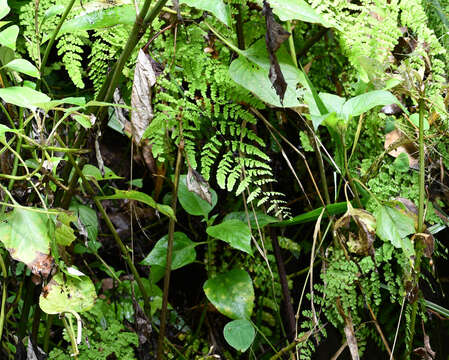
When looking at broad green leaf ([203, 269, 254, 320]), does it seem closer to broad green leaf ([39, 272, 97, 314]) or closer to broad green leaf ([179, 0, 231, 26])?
broad green leaf ([39, 272, 97, 314])

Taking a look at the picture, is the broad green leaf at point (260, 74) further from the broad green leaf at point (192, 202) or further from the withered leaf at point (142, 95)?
the broad green leaf at point (192, 202)

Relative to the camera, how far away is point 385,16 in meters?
0.96

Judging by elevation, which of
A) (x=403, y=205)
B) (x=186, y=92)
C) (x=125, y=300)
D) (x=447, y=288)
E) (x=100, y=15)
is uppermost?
(x=100, y=15)

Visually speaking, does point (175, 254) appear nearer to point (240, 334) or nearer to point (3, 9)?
point (240, 334)

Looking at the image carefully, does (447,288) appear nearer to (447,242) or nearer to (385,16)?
(447,242)

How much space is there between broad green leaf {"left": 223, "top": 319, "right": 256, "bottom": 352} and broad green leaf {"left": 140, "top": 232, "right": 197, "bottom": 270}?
0.17m

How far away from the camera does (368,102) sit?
33.2 inches

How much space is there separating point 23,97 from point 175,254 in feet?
1.69

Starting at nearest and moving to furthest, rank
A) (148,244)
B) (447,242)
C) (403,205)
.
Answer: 1. (403,205)
2. (447,242)
3. (148,244)

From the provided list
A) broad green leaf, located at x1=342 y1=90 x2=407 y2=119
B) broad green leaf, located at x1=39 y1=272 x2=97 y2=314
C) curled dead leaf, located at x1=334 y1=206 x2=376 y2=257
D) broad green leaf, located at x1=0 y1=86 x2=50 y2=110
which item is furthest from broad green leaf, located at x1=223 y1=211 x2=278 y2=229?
broad green leaf, located at x1=0 y1=86 x2=50 y2=110

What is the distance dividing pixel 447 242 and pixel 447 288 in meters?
0.13

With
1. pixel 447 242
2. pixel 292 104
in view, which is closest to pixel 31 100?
pixel 292 104

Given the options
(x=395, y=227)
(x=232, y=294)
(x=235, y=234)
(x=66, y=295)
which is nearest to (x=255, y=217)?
(x=235, y=234)

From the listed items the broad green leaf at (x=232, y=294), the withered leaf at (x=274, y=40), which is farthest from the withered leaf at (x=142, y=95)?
the broad green leaf at (x=232, y=294)
